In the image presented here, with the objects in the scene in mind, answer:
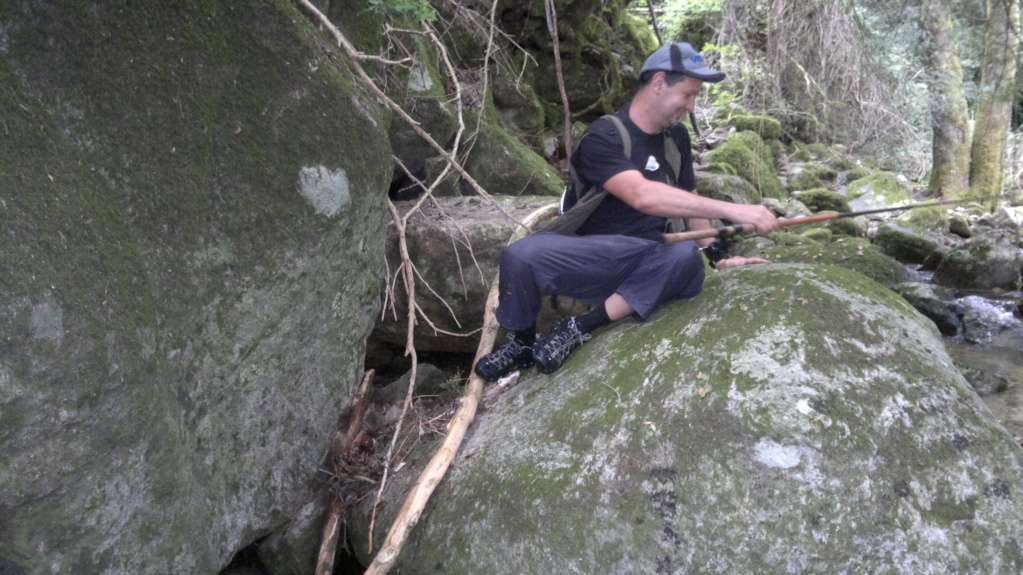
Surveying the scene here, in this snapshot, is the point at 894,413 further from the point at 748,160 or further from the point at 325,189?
the point at 748,160

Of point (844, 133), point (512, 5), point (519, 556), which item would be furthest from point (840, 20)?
point (519, 556)

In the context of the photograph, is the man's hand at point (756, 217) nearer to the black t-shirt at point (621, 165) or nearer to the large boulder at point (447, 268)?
the black t-shirt at point (621, 165)

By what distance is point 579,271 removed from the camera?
3.70 m

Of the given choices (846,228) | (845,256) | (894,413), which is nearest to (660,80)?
(894,413)

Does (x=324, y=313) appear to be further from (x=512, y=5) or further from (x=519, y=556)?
(x=512, y=5)

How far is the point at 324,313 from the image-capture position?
3334mm

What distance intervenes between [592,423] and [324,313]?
1406 mm

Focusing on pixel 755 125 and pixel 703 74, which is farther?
pixel 755 125

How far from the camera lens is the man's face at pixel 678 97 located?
3623 mm

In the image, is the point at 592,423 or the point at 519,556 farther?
the point at 592,423

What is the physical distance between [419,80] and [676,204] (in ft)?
10.1

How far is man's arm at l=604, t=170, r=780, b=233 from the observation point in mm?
3275

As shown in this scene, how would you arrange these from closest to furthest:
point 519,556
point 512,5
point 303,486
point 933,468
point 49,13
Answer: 1. point 49,13
2. point 933,468
3. point 519,556
4. point 303,486
5. point 512,5

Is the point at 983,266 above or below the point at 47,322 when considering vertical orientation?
below
